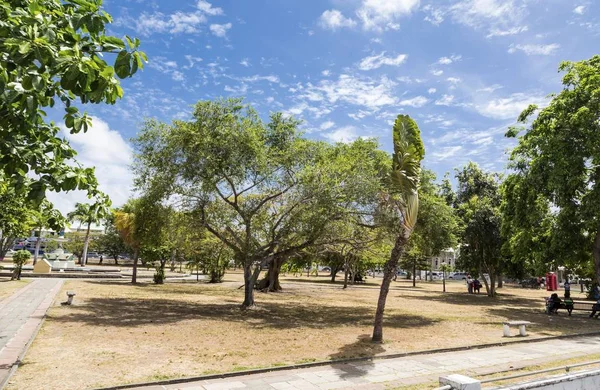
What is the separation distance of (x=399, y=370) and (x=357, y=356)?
135cm

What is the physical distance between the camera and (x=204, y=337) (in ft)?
40.8

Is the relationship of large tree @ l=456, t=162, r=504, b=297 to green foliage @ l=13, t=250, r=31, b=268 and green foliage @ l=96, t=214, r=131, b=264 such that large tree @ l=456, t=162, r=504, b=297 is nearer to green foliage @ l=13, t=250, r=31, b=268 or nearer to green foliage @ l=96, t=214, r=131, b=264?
green foliage @ l=13, t=250, r=31, b=268

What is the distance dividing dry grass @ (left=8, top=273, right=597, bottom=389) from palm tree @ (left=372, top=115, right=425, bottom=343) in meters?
1.55

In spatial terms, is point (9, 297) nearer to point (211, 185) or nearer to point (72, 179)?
point (211, 185)

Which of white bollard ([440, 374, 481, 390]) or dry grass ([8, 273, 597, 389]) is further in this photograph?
dry grass ([8, 273, 597, 389])

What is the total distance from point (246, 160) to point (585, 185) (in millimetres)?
18359

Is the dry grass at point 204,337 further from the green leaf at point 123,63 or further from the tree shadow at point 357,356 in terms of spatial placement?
the green leaf at point 123,63

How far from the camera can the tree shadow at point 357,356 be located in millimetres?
8789

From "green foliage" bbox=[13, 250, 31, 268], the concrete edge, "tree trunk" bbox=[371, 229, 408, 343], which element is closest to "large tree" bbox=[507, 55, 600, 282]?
the concrete edge

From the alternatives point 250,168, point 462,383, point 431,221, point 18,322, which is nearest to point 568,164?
point 431,221

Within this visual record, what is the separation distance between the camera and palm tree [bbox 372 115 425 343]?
41.1ft

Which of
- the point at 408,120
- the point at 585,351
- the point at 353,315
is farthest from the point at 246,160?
the point at 585,351

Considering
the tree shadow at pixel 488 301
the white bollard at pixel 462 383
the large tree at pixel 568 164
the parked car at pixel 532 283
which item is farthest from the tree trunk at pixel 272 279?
the parked car at pixel 532 283

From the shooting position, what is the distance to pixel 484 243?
36156 millimetres
